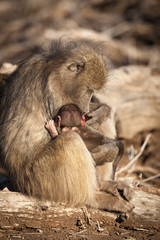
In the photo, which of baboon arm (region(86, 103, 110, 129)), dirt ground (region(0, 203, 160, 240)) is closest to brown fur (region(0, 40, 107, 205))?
dirt ground (region(0, 203, 160, 240))

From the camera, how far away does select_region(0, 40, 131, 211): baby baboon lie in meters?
3.31

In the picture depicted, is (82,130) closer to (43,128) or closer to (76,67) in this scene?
(43,128)

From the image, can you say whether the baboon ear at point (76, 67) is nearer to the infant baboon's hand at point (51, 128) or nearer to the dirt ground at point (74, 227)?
the infant baboon's hand at point (51, 128)

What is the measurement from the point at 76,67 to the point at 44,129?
72 cm

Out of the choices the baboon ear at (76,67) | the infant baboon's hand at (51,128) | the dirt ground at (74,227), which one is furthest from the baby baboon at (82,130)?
the dirt ground at (74,227)

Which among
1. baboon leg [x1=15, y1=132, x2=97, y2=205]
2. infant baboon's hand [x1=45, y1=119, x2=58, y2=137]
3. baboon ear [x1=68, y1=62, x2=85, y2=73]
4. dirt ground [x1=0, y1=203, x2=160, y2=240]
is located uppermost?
baboon ear [x1=68, y1=62, x2=85, y2=73]

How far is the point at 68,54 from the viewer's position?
367cm

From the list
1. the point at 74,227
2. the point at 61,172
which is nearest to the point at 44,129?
the point at 61,172

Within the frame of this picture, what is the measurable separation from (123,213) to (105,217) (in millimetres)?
180

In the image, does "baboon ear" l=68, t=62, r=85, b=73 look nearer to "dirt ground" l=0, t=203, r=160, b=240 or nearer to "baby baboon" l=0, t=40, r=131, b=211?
"baby baboon" l=0, t=40, r=131, b=211

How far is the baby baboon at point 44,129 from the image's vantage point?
130 inches

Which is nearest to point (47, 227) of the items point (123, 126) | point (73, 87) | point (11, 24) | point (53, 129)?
point (53, 129)

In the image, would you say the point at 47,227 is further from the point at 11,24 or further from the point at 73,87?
the point at 11,24

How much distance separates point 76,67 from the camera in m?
3.59
